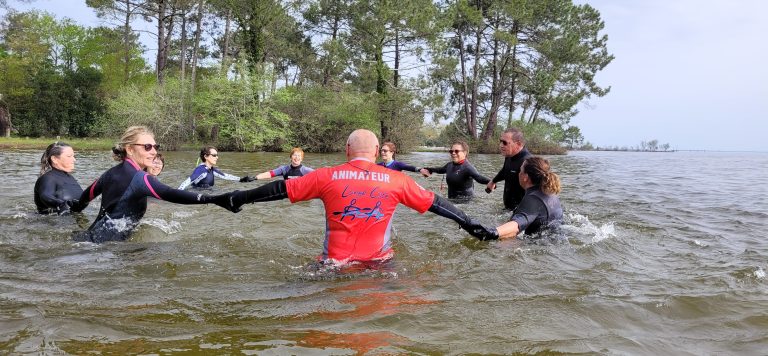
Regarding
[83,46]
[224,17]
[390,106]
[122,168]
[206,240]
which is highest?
[224,17]

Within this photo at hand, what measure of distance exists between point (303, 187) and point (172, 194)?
Answer: 1508mm

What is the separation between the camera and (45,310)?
345 centimetres

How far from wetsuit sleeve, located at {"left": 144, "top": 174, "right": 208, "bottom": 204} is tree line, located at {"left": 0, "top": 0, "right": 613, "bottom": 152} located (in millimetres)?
25906

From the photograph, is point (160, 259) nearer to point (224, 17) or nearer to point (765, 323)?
point (765, 323)

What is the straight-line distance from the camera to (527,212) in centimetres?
573

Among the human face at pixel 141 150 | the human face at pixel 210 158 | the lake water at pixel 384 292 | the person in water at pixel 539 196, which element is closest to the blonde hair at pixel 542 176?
the person in water at pixel 539 196

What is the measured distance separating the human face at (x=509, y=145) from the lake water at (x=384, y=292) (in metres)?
1.70

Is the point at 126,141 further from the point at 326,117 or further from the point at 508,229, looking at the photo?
the point at 326,117

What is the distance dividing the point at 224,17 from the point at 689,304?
4385 centimetres

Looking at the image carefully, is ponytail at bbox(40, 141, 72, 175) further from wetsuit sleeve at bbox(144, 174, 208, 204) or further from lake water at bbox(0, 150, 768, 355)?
wetsuit sleeve at bbox(144, 174, 208, 204)

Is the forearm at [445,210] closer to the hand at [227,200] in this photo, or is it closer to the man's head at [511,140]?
the hand at [227,200]

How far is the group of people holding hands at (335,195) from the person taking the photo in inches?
169

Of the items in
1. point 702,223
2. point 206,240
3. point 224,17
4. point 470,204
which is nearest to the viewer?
point 206,240

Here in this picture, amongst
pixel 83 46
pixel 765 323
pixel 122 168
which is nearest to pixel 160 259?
pixel 122 168
